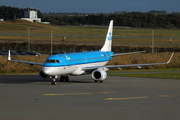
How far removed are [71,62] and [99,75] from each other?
13.1 ft

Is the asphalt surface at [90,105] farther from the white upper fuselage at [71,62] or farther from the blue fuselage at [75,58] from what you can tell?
the blue fuselage at [75,58]

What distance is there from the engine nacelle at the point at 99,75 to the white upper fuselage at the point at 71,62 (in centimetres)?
171

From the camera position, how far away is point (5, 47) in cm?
12044

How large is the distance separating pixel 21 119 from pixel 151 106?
952 cm

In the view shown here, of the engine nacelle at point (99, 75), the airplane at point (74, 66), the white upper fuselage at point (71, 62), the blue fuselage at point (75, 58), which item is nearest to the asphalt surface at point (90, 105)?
the white upper fuselage at point (71, 62)

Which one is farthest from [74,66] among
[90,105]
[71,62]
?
[90,105]

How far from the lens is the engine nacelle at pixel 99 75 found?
3881cm

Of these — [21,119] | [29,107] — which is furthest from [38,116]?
[29,107]

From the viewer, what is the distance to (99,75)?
3959cm

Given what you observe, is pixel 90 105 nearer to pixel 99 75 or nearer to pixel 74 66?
pixel 74 66

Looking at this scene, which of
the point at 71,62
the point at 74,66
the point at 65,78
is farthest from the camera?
the point at 65,78

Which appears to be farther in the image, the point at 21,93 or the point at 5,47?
the point at 5,47

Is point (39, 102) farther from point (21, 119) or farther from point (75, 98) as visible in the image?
point (21, 119)

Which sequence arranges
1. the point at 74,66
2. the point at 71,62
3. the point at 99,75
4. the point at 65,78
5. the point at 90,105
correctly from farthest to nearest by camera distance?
1. the point at 65,78
2. the point at 99,75
3. the point at 74,66
4. the point at 71,62
5. the point at 90,105
